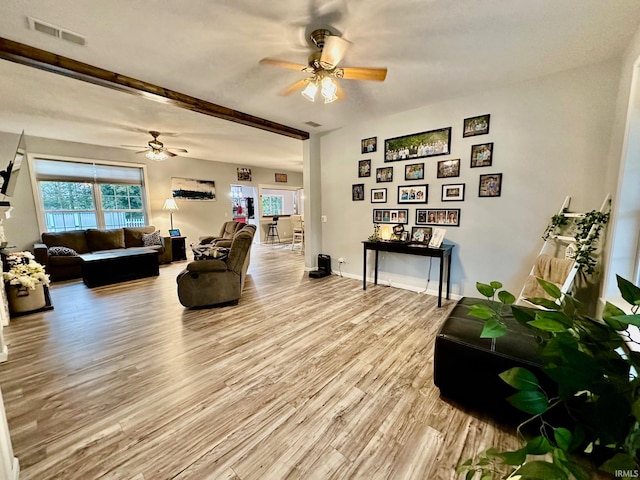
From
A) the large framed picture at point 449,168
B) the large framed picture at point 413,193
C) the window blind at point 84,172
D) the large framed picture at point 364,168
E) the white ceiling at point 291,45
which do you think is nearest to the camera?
the white ceiling at point 291,45

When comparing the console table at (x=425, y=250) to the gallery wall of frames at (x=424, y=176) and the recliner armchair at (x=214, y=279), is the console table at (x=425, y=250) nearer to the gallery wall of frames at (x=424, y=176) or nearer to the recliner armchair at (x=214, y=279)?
the gallery wall of frames at (x=424, y=176)

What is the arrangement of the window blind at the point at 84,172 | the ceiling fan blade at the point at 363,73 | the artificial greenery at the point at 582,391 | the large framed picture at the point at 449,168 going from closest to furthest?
the artificial greenery at the point at 582,391 → the ceiling fan blade at the point at 363,73 → the large framed picture at the point at 449,168 → the window blind at the point at 84,172

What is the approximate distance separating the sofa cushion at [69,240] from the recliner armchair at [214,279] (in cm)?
345

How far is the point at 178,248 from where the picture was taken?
633cm

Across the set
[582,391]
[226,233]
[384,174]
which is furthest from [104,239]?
[582,391]

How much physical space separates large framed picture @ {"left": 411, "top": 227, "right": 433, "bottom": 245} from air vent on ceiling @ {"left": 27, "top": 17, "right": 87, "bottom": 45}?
399 cm

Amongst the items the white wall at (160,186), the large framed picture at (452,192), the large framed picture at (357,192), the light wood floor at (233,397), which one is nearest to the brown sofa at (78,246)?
the white wall at (160,186)

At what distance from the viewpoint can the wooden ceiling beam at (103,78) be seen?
2230 millimetres

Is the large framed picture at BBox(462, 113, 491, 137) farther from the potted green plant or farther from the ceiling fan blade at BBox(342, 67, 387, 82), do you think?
the potted green plant

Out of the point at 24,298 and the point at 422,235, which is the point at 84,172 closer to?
the point at 24,298

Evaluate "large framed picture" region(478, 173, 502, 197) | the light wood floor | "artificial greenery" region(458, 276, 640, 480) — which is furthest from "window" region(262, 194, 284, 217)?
"artificial greenery" region(458, 276, 640, 480)

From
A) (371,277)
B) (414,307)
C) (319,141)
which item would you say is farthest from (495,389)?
(319,141)

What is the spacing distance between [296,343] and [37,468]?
169cm

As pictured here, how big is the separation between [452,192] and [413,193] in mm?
534
